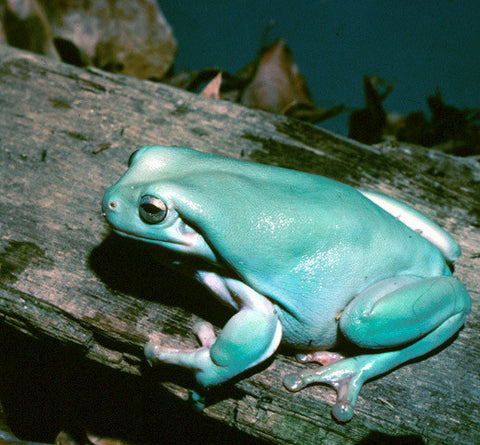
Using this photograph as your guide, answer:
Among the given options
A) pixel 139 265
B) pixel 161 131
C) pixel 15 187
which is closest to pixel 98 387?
pixel 139 265

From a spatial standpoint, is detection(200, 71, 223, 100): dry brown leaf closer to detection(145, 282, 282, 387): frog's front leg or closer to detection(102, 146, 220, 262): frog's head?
detection(102, 146, 220, 262): frog's head

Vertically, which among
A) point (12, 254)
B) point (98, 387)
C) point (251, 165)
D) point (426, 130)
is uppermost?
point (426, 130)

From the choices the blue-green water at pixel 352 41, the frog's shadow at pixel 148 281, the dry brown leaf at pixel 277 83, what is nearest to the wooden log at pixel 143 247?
the frog's shadow at pixel 148 281

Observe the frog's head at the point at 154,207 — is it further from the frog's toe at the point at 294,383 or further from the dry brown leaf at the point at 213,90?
the dry brown leaf at the point at 213,90

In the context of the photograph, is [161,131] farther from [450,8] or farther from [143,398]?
[450,8]

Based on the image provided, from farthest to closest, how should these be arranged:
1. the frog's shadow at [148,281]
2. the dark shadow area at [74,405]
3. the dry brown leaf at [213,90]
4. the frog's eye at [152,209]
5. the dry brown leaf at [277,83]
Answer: the dry brown leaf at [277,83] < the dry brown leaf at [213,90] < the dark shadow area at [74,405] < the frog's shadow at [148,281] < the frog's eye at [152,209]

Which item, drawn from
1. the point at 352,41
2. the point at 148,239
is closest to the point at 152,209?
the point at 148,239

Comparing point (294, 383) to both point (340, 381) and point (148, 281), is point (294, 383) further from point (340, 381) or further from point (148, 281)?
point (148, 281)
